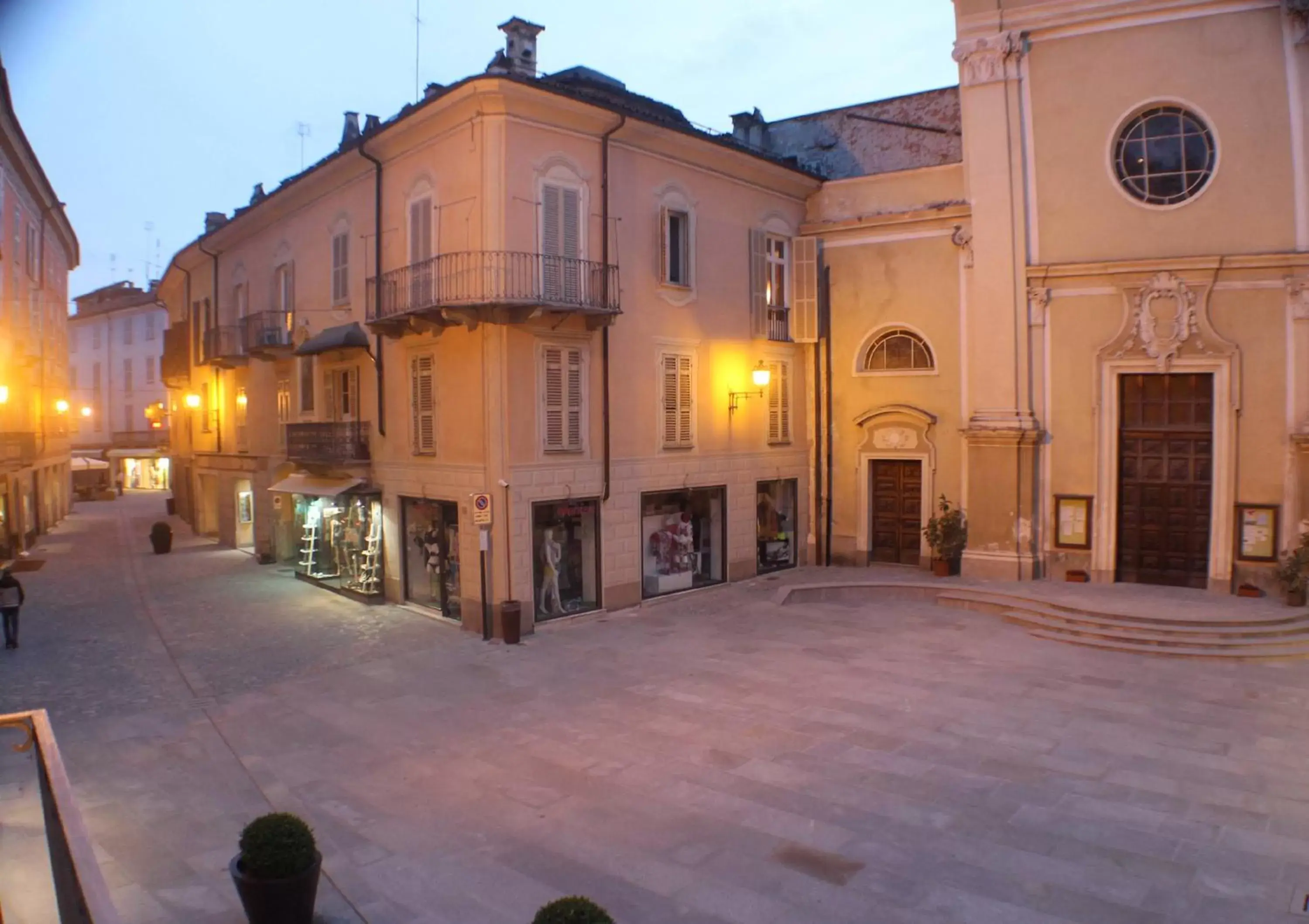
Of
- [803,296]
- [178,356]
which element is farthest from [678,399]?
[178,356]

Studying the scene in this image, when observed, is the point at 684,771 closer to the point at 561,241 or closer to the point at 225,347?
the point at 561,241

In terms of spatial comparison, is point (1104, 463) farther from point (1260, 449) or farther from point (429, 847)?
point (429, 847)

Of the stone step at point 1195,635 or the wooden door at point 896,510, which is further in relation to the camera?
the wooden door at point 896,510

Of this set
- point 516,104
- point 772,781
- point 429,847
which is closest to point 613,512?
point 516,104

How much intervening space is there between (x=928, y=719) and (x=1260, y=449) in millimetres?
10887

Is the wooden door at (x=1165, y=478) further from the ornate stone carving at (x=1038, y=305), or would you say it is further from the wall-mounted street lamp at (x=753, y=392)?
the wall-mounted street lamp at (x=753, y=392)

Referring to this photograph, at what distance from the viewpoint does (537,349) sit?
15.9 m

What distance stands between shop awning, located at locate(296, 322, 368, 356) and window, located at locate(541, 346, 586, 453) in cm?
504

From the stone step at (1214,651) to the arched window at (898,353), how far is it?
307 inches

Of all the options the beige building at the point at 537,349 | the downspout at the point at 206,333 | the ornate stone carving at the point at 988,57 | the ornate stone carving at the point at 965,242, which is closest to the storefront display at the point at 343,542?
the beige building at the point at 537,349

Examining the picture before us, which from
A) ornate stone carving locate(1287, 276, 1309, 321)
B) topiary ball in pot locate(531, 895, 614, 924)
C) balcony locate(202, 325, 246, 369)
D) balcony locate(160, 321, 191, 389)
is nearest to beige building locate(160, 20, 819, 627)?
balcony locate(202, 325, 246, 369)

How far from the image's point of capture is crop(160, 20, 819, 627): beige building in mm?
15586

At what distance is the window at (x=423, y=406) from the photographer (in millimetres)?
17047

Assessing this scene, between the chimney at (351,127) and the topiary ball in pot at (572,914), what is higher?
the chimney at (351,127)
